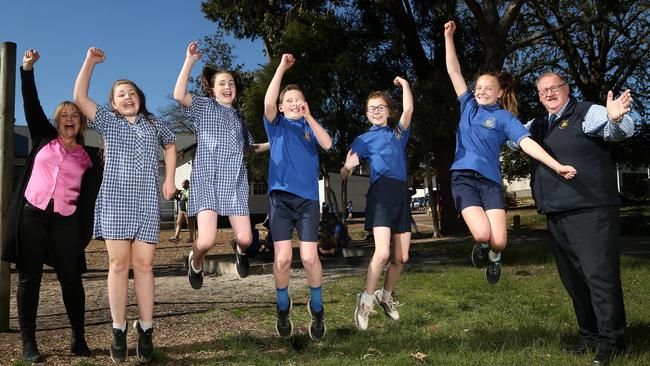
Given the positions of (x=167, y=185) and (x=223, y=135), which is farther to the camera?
(x=223, y=135)

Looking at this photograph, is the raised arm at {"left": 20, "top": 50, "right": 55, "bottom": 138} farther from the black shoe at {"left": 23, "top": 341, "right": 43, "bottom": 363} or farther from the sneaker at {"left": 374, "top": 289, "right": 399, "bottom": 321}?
the sneaker at {"left": 374, "top": 289, "right": 399, "bottom": 321}

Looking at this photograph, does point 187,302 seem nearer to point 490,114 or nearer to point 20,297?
point 20,297

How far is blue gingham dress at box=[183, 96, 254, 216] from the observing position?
5172mm

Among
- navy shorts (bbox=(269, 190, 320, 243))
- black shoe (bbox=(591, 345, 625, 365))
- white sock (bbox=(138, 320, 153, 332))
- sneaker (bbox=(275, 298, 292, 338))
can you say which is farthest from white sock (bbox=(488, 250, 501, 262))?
white sock (bbox=(138, 320, 153, 332))

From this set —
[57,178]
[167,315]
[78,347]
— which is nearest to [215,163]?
[57,178]

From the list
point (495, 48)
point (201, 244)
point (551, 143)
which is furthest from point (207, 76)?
point (495, 48)

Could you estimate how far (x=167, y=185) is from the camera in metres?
4.92

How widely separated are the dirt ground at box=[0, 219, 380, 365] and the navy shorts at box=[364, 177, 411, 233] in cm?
174

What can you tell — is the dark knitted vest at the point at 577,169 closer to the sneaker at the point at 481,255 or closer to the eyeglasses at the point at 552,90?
the eyeglasses at the point at 552,90

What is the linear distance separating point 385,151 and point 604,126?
1.90m

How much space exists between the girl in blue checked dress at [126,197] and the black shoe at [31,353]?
87 centimetres

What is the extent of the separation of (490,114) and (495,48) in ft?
33.5

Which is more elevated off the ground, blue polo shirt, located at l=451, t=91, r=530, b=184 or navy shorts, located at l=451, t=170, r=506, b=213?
blue polo shirt, located at l=451, t=91, r=530, b=184

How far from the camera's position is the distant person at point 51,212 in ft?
16.6
